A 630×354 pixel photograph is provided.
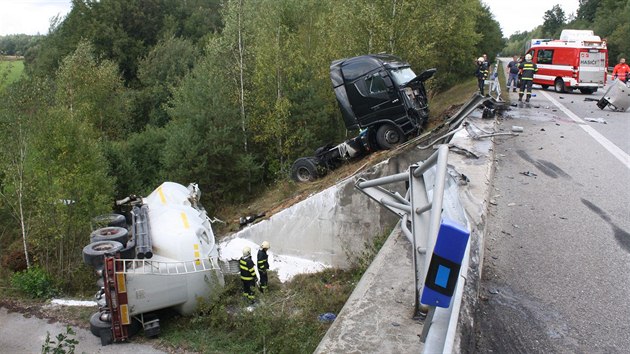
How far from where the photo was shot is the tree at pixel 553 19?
7669 centimetres

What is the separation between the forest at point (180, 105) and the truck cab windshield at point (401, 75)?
5.09 metres

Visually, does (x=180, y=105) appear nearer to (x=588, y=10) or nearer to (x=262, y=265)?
(x=262, y=265)

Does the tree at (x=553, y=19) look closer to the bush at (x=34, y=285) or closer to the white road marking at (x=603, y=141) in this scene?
the white road marking at (x=603, y=141)

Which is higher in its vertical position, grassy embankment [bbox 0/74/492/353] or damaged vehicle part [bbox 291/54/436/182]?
damaged vehicle part [bbox 291/54/436/182]

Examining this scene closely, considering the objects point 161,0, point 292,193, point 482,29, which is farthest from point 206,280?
point 161,0

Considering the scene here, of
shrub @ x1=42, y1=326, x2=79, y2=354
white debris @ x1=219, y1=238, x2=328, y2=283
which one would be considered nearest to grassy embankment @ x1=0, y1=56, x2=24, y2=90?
white debris @ x1=219, y1=238, x2=328, y2=283

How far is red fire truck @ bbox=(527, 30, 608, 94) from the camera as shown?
19.9 meters

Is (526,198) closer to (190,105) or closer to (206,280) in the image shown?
(206,280)

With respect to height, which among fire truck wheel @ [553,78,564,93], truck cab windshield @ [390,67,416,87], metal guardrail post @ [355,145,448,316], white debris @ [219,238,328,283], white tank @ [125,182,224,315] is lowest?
white debris @ [219,238,328,283]

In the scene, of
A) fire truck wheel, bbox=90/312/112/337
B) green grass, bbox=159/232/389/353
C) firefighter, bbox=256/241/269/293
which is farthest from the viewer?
firefighter, bbox=256/241/269/293

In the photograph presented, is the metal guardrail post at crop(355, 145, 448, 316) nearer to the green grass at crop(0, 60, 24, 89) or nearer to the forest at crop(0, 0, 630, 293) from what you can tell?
the forest at crop(0, 0, 630, 293)

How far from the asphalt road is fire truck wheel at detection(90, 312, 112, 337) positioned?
231 inches

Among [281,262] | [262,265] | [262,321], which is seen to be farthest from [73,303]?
[281,262]

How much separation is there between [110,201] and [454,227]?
12.5 metres
